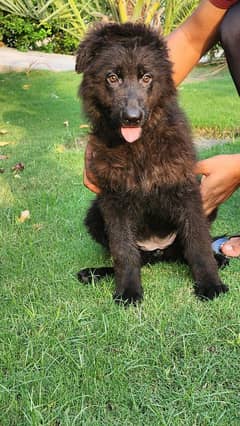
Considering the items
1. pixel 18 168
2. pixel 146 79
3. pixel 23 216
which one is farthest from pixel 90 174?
pixel 18 168

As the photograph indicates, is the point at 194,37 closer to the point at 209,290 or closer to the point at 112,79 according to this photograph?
the point at 112,79

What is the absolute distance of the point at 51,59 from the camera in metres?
13.5

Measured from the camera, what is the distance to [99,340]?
1962 millimetres

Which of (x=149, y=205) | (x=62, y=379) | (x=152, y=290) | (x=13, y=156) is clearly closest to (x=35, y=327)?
(x=62, y=379)

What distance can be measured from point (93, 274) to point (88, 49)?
1.01m

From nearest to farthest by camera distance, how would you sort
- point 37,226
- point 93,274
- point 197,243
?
point 197,243, point 93,274, point 37,226

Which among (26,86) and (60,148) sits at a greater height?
(60,148)

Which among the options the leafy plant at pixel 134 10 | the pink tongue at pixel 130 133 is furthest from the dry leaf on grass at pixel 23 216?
the leafy plant at pixel 134 10

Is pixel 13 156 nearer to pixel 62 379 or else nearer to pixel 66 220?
pixel 66 220

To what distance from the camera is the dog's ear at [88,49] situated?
7.64ft

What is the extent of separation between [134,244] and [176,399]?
3.03 feet

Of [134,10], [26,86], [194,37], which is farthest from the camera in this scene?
[26,86]

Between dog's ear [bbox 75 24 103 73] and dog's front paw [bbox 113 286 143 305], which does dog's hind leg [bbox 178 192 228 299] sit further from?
dog's ear [bbox 75 24 103 73]

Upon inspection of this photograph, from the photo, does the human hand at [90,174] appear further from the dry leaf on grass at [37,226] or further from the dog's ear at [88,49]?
the dry leaf on grass at [37,226]
